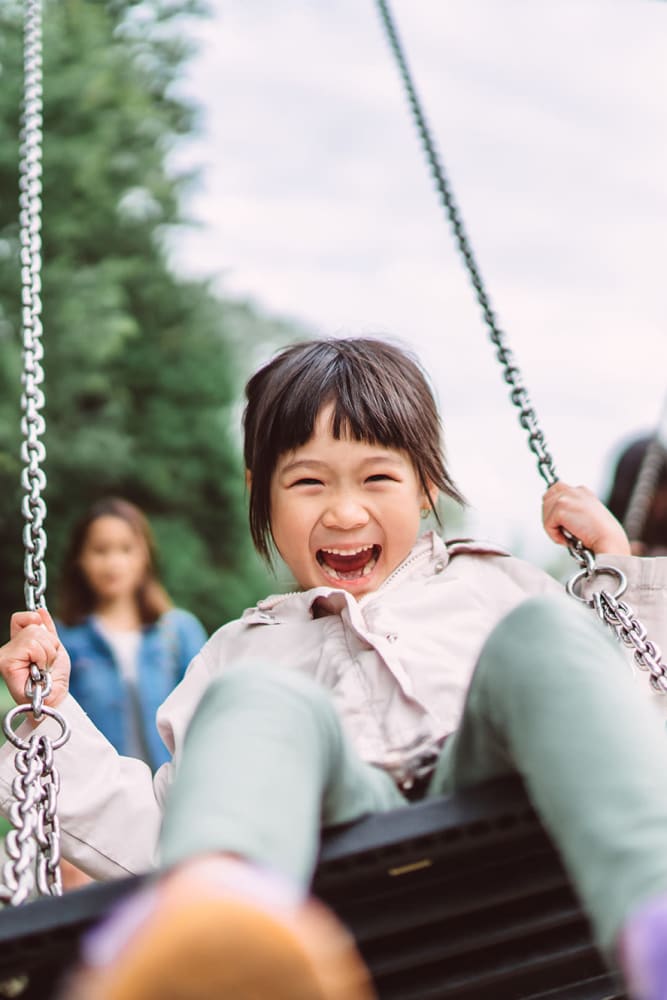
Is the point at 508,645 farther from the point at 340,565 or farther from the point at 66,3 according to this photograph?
the point at 66,3

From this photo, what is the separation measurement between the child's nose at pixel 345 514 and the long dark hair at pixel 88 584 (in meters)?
2.35

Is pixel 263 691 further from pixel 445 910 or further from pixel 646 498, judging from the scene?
pixel 646 498

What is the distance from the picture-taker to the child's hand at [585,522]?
66.3 inches

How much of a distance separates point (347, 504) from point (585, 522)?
0.36 meters

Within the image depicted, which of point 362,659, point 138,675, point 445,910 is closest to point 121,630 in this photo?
point 138,675

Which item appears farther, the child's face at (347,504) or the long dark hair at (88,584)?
the long dark hair at (88,584)

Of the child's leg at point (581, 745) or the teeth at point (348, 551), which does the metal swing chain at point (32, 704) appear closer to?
the teeth at point (348, 551)

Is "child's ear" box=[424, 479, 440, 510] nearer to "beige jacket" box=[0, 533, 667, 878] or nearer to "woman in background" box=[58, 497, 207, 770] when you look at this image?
"beige jacket" box=[0, 533, 667, 878]

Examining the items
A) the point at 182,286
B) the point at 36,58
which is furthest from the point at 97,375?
the point at 36,58

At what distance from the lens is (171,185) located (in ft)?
29.0

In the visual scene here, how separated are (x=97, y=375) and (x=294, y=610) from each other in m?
6.61

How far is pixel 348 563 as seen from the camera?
5.35 feet

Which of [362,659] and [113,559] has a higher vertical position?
[113,559]

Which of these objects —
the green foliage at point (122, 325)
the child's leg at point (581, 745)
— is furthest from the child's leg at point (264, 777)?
the green foliage at point (122, 325)
